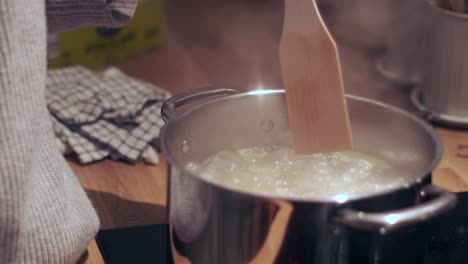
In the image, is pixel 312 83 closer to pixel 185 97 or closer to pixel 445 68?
pixel 185 97

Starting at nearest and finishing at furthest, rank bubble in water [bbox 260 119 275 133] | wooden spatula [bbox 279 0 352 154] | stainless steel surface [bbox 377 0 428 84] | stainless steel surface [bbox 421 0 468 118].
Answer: wooden spatula [bbox 279 0 352 154]
bubble in water [bbox 260 119 275 133]
stainless steel surface [bbox 421 0 468 118]
stainless steel surface [bbox 377 0 428 84]

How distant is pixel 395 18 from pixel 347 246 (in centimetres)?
62

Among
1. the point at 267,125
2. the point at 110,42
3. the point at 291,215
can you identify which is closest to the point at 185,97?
the point at 267,125

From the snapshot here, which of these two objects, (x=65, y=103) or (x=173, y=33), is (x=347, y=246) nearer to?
(x=65, y=103)

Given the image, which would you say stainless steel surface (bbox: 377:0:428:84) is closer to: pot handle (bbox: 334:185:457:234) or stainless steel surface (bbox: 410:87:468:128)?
stainless steel surface (bbox: 410:87:468:128)

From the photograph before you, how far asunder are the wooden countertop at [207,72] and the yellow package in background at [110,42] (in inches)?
0.9

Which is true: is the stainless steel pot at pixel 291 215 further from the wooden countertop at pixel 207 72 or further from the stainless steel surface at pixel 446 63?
the stainless steel surface at pixel 446 63

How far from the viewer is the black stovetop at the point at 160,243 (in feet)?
2.49

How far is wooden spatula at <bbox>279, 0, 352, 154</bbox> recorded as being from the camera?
709 millimetres

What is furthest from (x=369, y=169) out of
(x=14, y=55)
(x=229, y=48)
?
(x=229, y=48)

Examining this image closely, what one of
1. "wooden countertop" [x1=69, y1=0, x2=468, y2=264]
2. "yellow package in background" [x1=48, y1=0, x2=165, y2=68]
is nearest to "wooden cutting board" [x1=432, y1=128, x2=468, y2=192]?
"wooden countertop" [x1=69, y1=0, x2=468, y2=264]

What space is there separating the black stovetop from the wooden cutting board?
0.09 m

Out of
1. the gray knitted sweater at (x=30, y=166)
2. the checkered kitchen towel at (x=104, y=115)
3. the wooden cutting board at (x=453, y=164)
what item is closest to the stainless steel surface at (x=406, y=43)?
the wooden cutting board at (x=453, y=164)

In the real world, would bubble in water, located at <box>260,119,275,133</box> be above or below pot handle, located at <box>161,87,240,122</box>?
below
